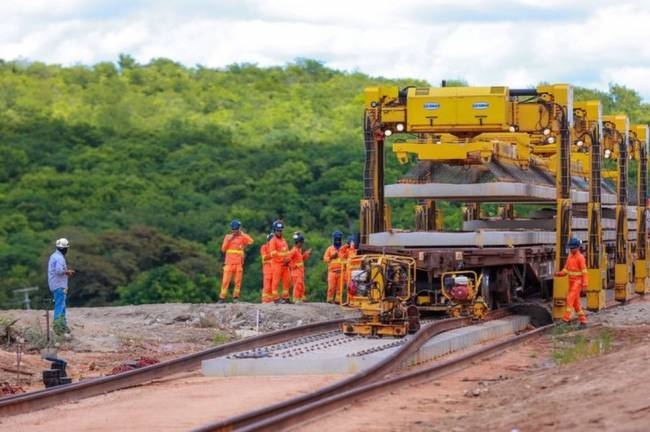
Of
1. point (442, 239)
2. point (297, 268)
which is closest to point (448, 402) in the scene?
point (442, 239)

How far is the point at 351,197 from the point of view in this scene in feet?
232

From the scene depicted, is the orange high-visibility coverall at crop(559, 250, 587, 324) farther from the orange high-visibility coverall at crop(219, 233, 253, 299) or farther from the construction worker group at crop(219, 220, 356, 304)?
the orange high-visibility coverall at crop(219, 233, 253, 299)

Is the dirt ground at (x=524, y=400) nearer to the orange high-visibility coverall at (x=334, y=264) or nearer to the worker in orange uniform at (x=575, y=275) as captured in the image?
the worker in orange uniform at (x=575, y=275)

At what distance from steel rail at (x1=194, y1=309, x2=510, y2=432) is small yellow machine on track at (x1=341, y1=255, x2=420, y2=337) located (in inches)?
14.9

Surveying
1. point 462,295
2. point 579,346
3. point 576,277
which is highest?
point 576,277

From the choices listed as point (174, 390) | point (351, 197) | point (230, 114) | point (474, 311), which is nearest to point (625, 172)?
point (474, 311)

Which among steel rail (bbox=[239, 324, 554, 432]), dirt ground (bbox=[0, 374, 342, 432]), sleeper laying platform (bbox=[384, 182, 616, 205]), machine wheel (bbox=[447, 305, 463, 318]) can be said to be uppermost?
sleeper laying platform (bbox=[384, 182, 616, 205])

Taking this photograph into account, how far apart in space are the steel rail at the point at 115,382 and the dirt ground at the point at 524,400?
133 inches

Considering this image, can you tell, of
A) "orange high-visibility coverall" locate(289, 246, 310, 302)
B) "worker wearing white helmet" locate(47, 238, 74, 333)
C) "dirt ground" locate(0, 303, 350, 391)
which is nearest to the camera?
"dirt ground" locate(0, 303, 350, 391)

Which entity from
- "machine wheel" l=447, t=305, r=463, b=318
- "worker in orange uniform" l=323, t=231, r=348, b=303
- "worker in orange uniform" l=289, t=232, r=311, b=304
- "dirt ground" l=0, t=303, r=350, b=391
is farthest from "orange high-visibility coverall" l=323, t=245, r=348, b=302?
"machine wheel" l=447, t=305, r=463, b=318

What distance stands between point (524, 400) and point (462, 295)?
8.91 meters

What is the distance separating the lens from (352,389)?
624 inches

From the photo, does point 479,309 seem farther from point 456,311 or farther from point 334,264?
point 334,264

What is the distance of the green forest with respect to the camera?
5547 centimetres
